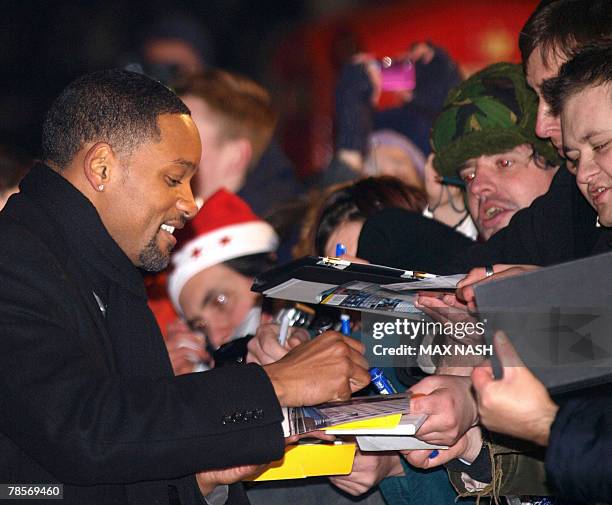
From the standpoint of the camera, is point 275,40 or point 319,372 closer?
point 319,372

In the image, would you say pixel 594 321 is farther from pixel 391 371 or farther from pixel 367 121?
pixel 367 121

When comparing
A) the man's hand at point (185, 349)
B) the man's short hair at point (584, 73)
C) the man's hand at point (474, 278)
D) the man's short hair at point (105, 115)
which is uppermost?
the man's short hair at point (584, 73)

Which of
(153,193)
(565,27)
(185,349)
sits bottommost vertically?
(185,349)

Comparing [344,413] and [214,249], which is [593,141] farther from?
[214,249]

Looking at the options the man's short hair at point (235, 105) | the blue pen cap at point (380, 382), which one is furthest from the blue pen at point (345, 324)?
the man's short hair at point (235, 105)

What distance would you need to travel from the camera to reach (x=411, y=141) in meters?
4.77

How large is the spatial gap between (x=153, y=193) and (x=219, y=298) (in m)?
1.66

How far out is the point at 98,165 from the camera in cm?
229

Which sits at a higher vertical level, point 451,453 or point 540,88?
point 540,88

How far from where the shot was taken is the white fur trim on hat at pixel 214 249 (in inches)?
157

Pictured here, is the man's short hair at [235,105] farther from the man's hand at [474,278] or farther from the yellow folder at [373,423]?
the yellow folder at [373,423]

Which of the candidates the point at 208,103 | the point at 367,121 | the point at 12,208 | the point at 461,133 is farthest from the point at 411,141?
the point at 12,208

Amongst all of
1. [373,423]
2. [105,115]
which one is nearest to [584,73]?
[373,423]

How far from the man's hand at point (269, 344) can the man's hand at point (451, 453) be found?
1.72ft
